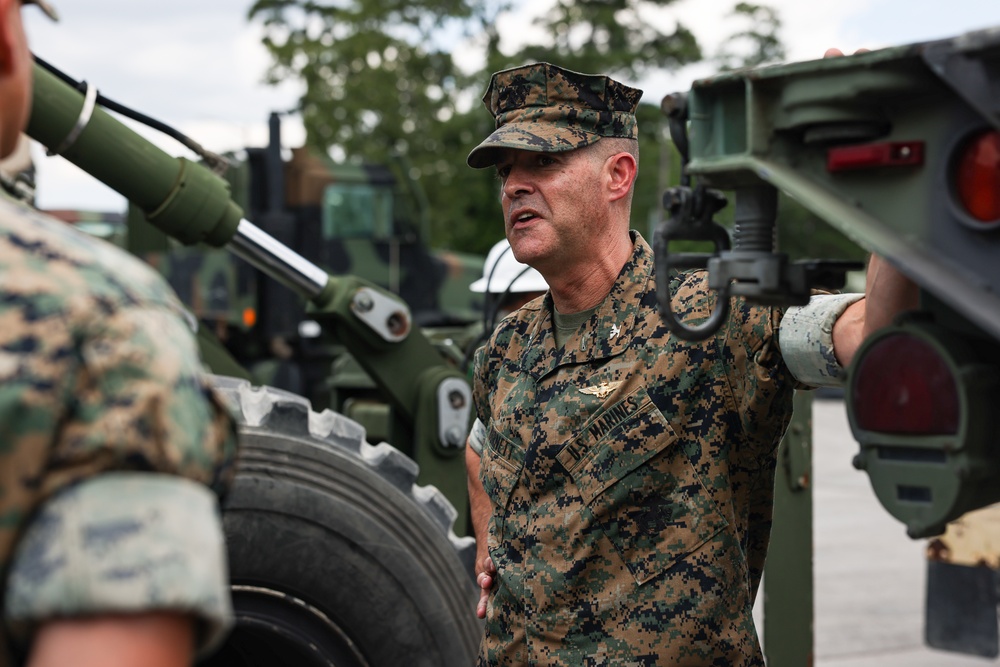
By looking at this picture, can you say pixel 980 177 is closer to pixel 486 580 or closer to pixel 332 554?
pixel 486 580

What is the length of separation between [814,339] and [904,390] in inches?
28.1

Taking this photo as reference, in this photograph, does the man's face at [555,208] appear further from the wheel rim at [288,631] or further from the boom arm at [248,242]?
the boom arm at [248,242]

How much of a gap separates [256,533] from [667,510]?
3.74ft

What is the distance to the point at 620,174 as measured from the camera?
302cm

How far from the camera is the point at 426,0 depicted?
26.9m

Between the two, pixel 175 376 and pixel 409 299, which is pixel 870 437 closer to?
pixel 175 376

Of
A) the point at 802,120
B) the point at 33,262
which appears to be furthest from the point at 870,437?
the point at 33,262

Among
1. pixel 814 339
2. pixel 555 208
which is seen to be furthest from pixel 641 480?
pixel 555 208

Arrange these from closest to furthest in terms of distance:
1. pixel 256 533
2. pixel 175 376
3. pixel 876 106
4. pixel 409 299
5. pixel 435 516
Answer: pixel 175 376 → pixel 876 106 → pixel 256 533 → pixel 435 516 → pixel 409 299

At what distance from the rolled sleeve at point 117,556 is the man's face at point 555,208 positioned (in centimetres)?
181

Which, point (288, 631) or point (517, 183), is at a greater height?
point (517, 183)

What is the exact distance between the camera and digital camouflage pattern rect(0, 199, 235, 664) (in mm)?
1161

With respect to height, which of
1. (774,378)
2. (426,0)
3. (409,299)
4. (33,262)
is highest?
(426,0)

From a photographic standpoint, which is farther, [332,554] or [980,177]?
[332,554]
